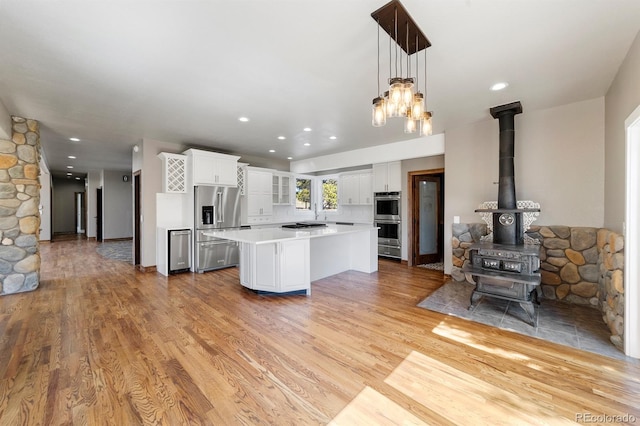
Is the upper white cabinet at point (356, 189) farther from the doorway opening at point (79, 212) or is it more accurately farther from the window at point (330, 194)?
the doorway opening at point (79, 212)

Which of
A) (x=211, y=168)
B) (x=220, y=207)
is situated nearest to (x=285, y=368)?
(x=220, y=207)

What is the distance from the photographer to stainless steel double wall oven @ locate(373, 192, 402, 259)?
6004 millimetres

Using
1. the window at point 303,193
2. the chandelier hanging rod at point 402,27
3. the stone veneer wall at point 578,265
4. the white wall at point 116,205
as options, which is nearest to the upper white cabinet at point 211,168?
the window at point 303,193

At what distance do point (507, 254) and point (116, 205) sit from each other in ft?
37.7

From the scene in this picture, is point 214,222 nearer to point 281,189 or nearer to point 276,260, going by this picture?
point 281,189

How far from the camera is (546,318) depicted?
3033mm

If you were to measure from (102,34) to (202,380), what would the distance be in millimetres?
2663

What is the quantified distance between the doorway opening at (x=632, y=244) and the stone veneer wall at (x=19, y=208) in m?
7.07

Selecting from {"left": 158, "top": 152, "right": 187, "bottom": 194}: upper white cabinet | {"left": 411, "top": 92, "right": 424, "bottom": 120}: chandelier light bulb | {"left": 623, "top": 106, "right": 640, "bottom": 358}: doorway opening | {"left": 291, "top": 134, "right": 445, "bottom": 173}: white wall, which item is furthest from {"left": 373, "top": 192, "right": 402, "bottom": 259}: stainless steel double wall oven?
{"left": 158, "top": 152, "right": 187, "bottom": 194}: upper white cabinet

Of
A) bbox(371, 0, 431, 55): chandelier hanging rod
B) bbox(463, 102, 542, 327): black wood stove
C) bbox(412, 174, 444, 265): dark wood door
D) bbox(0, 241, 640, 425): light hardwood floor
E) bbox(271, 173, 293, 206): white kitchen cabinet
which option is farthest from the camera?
bbox(271, 173, 293, 206): white kitchen cabinet

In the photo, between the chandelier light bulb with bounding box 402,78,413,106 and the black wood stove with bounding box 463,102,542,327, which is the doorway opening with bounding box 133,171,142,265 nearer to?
the chandelier light bulb with bounding box 402,78,413,106

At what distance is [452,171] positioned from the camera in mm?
4523

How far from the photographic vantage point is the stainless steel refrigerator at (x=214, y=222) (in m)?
5.25

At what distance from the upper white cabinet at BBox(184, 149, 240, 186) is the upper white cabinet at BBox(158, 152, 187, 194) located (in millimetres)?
166
